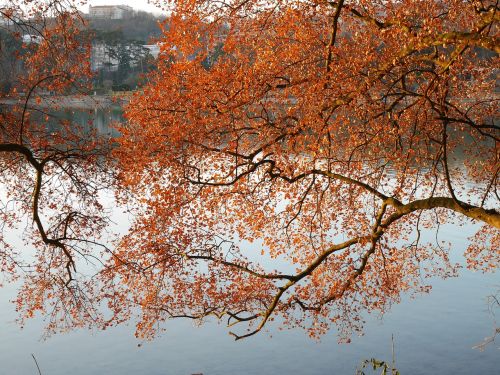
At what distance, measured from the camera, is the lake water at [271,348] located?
13.9m

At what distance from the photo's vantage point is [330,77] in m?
10.8

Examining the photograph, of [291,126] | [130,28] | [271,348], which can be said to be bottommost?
[271,348]

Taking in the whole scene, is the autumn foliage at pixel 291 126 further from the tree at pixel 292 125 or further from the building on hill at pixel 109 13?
the building on hill at pixel 109 13

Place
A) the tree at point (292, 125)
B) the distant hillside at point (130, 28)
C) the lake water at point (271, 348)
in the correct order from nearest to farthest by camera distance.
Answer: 1. the tree at point (292, 125)
2. the lake water at point (271, 348)
3. the distant hillside at point (130, 28)

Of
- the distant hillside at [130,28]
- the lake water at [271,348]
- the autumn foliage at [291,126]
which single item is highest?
the distant hillside at [130,28]

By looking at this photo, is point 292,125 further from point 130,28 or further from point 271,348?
point 130,28

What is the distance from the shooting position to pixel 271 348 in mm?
14844

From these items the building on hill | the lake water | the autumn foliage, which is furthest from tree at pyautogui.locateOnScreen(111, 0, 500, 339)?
the building on hill

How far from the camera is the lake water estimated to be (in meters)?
13.9

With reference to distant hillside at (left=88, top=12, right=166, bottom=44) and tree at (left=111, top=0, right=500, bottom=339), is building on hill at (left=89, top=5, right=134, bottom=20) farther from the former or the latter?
tree at (left=111, top=0, right=500, bottom=339)

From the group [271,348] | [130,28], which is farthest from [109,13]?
[271,348]

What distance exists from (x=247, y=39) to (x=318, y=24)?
145cm

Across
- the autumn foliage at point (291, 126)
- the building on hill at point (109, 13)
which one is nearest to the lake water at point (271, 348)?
the autumn foliage at point (291, 126)

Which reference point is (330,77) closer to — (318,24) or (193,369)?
(318,24)
